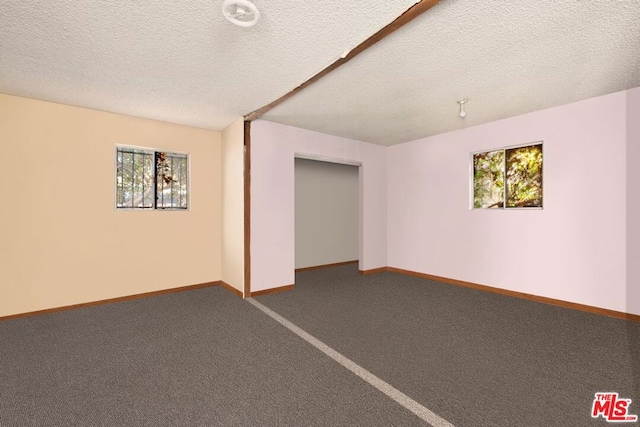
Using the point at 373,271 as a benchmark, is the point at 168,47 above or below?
above

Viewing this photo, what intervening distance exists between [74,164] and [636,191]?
664 centimetres

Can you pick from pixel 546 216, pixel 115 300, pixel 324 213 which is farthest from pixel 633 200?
pixel 115 300

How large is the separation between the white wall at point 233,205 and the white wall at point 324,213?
67.8 inches

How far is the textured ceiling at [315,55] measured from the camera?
1.90 m

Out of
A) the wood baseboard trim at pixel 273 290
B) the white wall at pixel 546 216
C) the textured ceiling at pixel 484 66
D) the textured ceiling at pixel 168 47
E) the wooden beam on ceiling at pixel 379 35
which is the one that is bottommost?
the wood baseboard trim at pixel 273 290

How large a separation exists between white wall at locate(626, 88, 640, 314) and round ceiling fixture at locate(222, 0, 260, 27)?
4.09 metres

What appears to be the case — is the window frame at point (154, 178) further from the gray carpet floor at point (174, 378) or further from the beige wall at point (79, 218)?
the gray carpet floor at point (174, 378)

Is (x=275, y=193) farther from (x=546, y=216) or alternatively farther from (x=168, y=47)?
(x=546, y=216)

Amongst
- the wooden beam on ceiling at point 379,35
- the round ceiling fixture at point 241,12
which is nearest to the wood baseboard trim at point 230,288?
the wooden beam on ceiling at point 379,35

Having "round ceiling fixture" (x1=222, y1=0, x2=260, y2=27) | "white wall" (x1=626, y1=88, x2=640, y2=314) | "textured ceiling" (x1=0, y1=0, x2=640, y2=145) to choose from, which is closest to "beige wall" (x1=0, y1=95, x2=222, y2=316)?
"textured ceiling" (x1=0, y1=0, x2=640, y2=145)

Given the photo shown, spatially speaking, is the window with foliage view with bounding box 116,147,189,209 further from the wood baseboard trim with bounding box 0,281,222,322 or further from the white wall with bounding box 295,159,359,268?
the white wall with bounding box 295,159,359,268

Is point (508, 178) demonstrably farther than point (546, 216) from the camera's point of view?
Yes

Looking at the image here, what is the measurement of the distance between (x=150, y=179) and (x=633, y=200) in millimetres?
6135

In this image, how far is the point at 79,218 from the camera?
3652 mm
